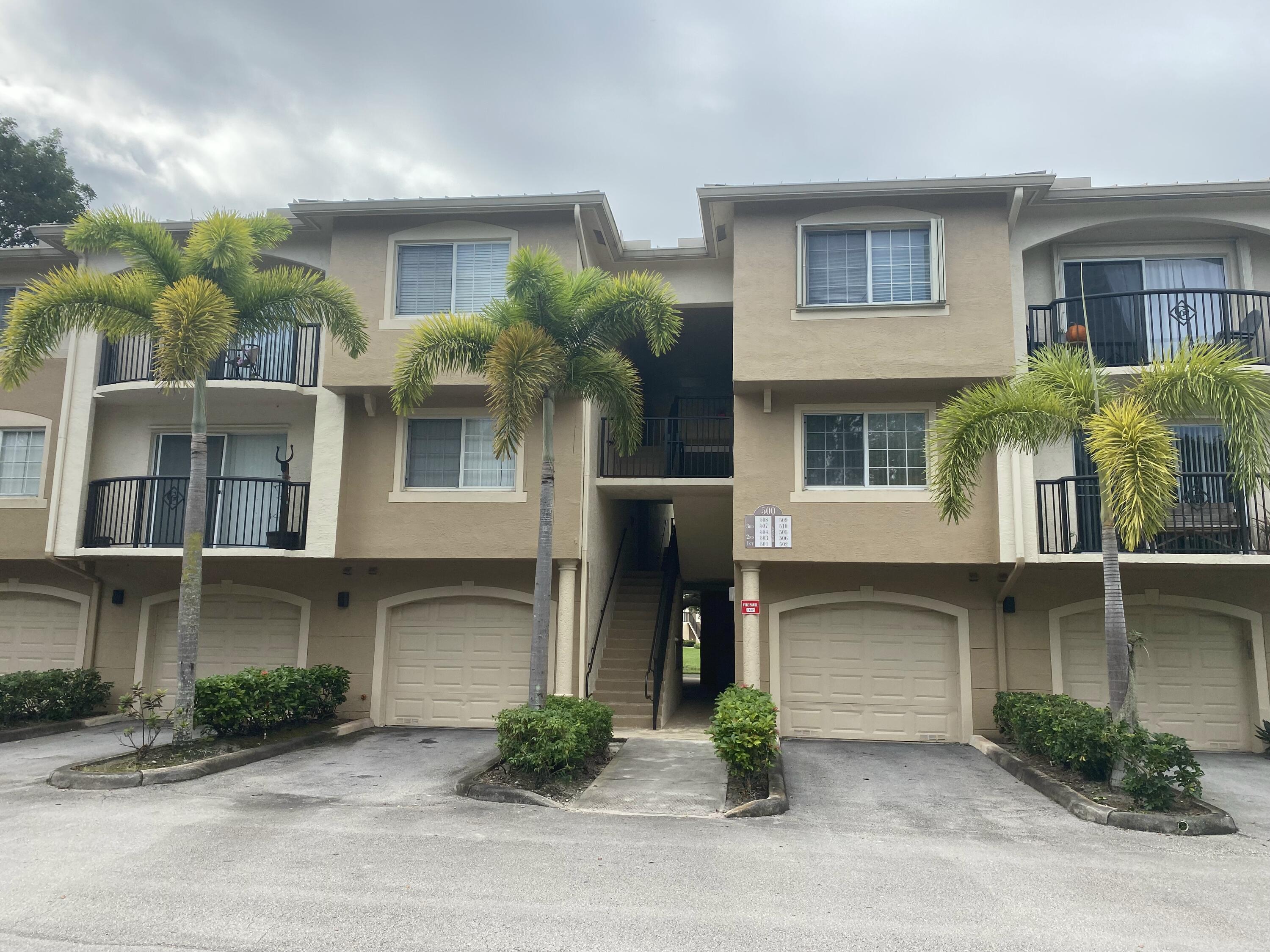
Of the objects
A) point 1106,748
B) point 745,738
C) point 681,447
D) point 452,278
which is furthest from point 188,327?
point 1106,748

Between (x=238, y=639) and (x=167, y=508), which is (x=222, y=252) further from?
(x=238, y=639)

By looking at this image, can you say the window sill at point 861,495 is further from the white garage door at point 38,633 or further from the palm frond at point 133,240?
the white garage door at point 38,633

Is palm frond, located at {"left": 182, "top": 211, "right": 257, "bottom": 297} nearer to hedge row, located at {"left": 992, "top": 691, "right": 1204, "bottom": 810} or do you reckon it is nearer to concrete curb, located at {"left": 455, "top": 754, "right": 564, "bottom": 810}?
concrete curb, located at {"left": 455, "top": 754, "right": 564, "bottom": 810}

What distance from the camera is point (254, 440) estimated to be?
14445mm

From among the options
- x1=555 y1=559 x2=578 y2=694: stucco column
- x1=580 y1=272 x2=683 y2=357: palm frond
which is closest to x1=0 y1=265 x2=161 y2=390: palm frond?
x1=580 y1=272 x2=683 y2=357: palm frond

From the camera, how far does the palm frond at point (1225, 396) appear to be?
27.6 ft

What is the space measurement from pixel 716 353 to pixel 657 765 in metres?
8.76

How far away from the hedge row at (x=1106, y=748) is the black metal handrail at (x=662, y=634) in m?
5.17

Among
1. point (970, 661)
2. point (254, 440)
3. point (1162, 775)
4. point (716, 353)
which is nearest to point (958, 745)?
point (970, 661)

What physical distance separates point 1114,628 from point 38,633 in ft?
54.7

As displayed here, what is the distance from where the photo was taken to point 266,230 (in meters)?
11.4

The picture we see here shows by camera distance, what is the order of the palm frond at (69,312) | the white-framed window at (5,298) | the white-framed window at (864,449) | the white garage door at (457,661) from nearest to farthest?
the palm frond at (69,312)
the white-framed window at (864,449)
the white garage door at (457,661)
the white-framed window at (5,298)

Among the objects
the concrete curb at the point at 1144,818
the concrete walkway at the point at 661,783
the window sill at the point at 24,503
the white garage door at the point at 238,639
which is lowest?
the concrete walkway at the point at 661,783

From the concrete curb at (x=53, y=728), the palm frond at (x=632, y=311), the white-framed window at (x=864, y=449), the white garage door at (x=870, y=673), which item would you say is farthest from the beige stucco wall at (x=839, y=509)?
the concrete curb at (x=53, y=728)
